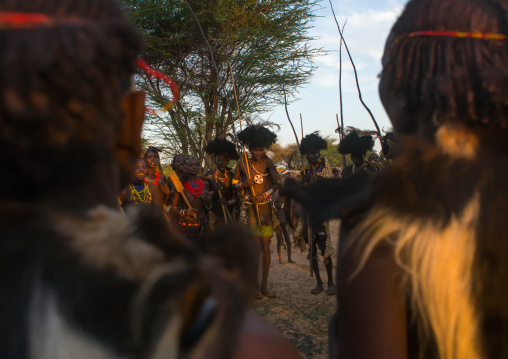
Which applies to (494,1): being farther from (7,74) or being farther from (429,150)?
(7,74)

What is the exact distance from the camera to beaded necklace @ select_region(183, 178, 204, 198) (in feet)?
23.1

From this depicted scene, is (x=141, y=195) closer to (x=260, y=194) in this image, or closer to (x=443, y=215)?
(x=260, y=194)

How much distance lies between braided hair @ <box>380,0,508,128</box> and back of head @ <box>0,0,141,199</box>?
682 millimetres

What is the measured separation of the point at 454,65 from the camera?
983mm

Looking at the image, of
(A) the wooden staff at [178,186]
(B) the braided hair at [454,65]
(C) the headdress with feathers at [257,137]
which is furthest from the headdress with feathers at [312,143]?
(B) the braided hair at [454,65]

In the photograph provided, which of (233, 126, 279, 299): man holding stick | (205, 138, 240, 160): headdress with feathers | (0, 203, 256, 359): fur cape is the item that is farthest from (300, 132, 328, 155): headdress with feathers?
(0, 203, 256, 359): fur cape

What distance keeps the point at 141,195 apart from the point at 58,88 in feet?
19.0

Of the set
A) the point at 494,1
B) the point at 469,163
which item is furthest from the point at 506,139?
the point at 494,1

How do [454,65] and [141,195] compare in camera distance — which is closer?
[454,65]

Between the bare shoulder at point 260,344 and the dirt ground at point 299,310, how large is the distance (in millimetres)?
3856

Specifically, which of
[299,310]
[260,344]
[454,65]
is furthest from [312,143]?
[260,344]

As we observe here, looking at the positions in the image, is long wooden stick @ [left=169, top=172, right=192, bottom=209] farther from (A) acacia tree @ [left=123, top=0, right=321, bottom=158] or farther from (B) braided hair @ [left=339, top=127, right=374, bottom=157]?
(A) acacia tree @ [left=123, top=0, right=321, bottom=158]

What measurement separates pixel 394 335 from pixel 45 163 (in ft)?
2.79

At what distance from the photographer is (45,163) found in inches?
26.1
